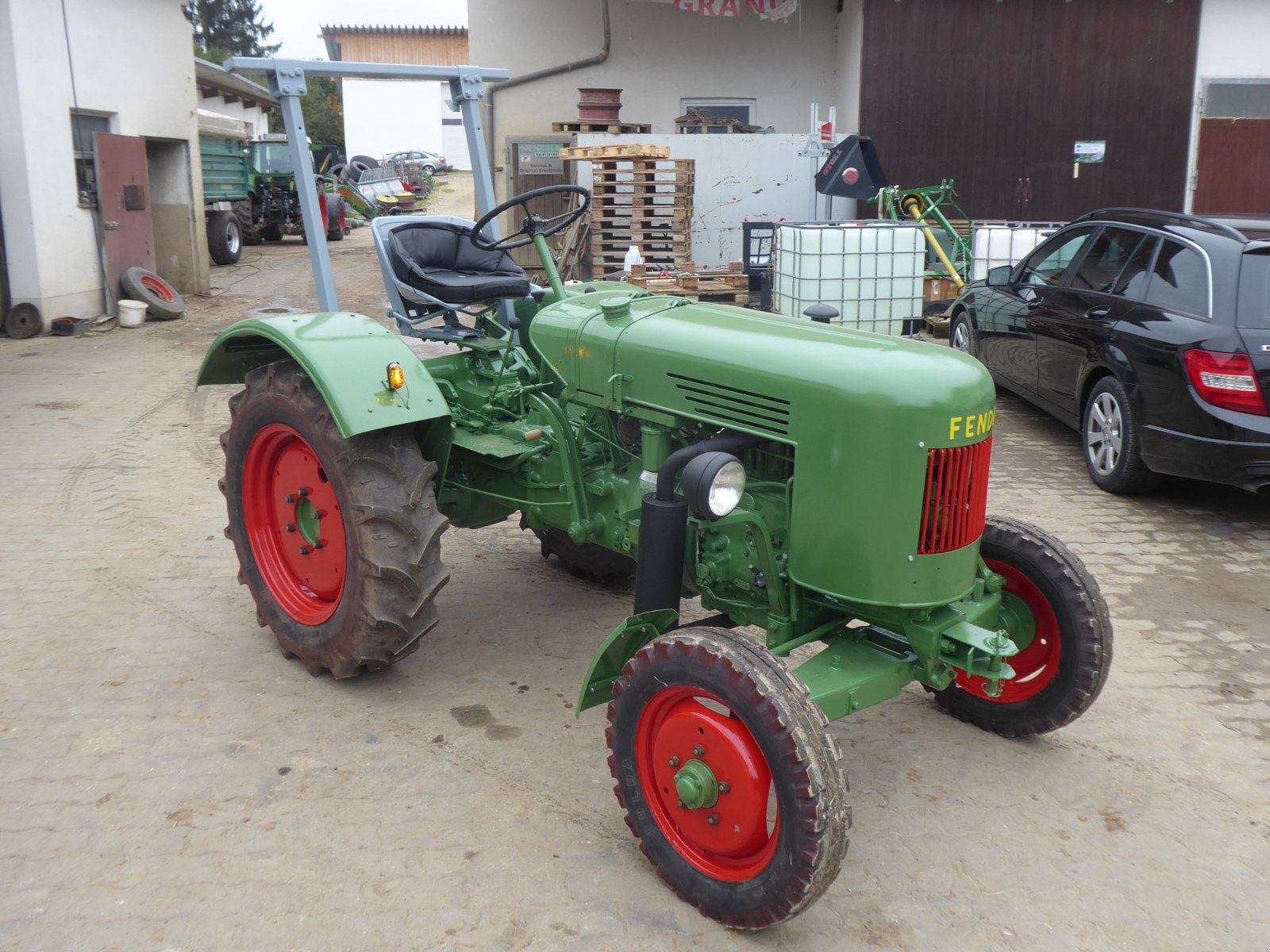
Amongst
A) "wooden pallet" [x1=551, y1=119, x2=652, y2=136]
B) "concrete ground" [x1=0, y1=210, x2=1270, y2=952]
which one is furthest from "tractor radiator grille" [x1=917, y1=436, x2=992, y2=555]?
"wooden pallet" [x1=551, y1=119, x2=652, y2=136]

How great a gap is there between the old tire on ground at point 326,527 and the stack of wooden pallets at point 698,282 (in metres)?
7.49

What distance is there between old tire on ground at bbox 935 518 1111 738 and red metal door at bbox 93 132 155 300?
429 inches

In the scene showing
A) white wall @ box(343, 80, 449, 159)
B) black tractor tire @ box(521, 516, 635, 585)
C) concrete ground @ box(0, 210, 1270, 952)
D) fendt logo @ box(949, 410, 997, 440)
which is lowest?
concrete ground @ box(0, 210, 1270, 952)

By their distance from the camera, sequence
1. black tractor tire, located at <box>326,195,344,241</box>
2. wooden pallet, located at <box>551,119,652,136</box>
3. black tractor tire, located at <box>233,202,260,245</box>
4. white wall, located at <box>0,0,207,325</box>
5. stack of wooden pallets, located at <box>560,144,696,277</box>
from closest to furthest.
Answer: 1. white wall, located at <box>0,0,207,325</box>
2. stack of wooden pallets, located at <box>560,144,696,277</box>
3. wooden pallet, located at <box>551,119,652,136</box>
4. black tractor tire, located at <box>326,195,344,241</box>
5. black tractor tire, located at <box>233,202,260,245</box>

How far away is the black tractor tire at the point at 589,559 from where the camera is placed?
185 inches

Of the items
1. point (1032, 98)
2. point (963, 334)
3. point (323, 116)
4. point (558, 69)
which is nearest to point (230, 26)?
point (323, 116)

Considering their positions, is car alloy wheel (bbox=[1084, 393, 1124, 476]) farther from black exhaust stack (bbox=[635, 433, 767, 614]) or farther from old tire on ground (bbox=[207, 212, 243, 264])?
old tire on ground (bbox=[207, 212, 243, 264])

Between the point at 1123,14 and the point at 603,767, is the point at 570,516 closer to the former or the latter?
the point at 603,767

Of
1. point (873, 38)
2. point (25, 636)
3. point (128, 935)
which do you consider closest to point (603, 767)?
point (128, 935)

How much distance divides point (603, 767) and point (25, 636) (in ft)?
7.84

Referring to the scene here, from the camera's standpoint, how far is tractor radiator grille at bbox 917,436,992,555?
110 inches

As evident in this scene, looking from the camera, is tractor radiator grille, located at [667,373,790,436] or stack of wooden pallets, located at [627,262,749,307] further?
stack of wooden pallets, located at [627,262,749,307]

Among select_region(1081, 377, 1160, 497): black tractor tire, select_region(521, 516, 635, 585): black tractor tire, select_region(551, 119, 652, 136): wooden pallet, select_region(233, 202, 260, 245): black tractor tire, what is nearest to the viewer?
select_region(521, 516, 635, 585): black tractor tire

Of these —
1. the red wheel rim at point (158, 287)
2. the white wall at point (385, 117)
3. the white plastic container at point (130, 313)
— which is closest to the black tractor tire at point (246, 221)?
the red wheel rim at point (158, 287)
